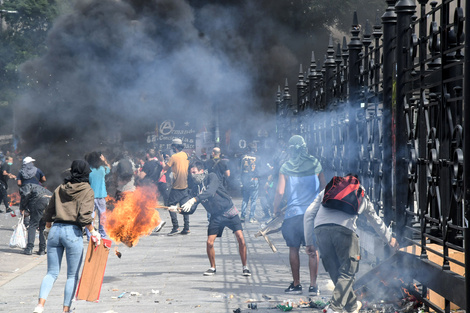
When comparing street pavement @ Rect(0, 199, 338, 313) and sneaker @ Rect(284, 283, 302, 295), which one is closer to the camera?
street pavement @ Rect(0, 199, 338, 313)

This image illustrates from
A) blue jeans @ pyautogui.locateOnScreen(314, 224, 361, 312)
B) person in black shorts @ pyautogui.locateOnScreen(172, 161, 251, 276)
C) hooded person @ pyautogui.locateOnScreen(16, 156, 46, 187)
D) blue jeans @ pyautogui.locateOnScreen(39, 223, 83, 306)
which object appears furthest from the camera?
hooded person @ pyautogui.locateOnScreen(16, 156, 46, 187)

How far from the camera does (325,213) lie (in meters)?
6.10

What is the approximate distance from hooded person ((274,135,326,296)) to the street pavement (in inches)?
16.4

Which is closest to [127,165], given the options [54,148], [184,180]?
[184,180]

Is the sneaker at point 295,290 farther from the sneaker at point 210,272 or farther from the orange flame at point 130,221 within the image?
the orange flame at point 130,221

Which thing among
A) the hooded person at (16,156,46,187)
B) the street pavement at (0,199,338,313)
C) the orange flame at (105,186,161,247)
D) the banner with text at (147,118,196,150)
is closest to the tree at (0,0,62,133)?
the banner with text at (147,118,196,150)

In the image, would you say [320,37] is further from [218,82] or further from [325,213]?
[325,213]

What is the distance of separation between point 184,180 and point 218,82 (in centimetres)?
1426

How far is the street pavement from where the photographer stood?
689 cm

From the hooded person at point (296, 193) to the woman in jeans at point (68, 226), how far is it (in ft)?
7.78

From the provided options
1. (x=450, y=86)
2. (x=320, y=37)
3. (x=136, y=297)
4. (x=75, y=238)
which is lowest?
(x=136, y=297)

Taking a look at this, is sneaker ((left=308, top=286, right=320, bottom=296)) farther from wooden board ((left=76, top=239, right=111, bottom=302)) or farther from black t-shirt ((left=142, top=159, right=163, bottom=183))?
black t-shirt ((left=142, top=159, right=163, bottom=183))

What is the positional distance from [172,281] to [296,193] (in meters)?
1.97

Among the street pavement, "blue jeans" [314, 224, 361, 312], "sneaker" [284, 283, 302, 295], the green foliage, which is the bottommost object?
the street pavement
